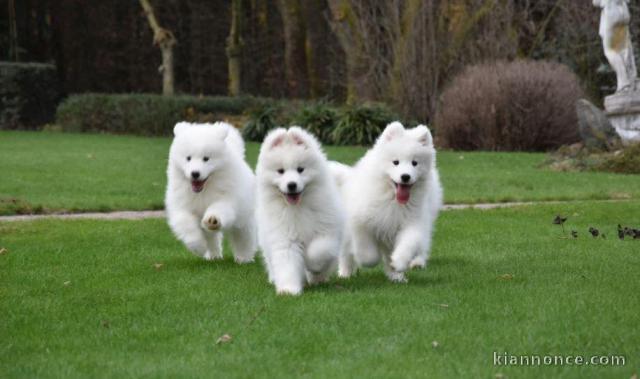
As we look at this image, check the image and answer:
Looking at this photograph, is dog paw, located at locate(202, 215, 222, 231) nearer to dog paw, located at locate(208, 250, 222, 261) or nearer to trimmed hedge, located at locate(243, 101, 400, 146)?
dog paw, located at locate(208, 250, 222, 261)

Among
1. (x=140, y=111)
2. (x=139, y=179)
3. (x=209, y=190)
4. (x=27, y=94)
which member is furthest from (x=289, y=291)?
(x=27, y=94)

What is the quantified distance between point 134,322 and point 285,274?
3.71 ft

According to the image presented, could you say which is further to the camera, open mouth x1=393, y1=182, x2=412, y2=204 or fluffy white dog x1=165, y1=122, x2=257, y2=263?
fluffy white dog x1=165, y1=122, x2=257, y2=263

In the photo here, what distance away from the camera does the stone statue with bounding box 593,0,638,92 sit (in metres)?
18.6

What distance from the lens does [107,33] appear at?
32625 millimetres

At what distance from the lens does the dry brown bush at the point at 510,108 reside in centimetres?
1983

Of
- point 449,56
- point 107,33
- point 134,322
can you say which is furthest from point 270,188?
point 107,33

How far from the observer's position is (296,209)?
6.54 metres

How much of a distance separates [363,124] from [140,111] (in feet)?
24.3

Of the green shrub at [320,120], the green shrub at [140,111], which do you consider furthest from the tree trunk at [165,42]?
the green shrub at [320,120]

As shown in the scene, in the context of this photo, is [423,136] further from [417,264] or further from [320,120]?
[320,120]

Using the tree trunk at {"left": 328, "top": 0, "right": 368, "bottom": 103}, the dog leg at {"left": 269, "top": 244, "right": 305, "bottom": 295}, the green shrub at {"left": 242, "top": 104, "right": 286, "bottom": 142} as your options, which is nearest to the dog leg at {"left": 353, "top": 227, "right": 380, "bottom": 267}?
the dog leg at {"left": 269, "top": 244, "right": 305, "bottom": 295}

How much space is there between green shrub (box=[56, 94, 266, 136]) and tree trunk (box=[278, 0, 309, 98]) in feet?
11.5

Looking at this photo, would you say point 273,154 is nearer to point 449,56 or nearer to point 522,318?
point 522,318
